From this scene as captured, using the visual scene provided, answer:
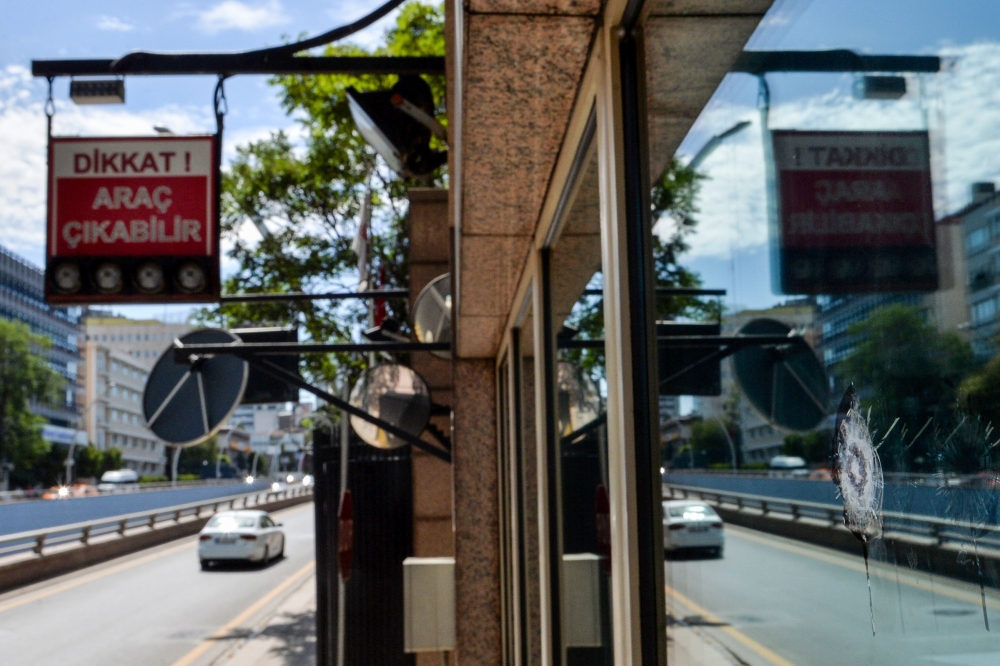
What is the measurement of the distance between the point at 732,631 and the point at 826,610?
1.00 feet

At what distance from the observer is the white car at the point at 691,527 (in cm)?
113

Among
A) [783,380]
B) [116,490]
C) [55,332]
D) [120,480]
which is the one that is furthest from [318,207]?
[120,480]

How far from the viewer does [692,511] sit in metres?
1.27

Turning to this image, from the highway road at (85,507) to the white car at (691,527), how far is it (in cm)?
740

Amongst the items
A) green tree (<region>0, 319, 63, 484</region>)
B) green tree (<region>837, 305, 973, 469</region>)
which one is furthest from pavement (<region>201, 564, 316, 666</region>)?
green tree (<region>0, 319, 63, 484</region>)

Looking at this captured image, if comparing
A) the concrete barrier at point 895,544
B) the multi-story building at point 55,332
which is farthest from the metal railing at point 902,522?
the multi-story building at point 55,332

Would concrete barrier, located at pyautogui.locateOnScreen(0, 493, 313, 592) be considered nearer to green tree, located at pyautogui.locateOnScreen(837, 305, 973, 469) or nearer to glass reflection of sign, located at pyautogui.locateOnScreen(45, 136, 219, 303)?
glass reflection of sign, located at pyautogui.locateOnScreen(45, 136, 219, 303)

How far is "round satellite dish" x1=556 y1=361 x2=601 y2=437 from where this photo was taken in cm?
226

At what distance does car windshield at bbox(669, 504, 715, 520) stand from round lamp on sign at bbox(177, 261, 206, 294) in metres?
4.24

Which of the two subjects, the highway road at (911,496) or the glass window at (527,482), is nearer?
the highway road at (911,496)

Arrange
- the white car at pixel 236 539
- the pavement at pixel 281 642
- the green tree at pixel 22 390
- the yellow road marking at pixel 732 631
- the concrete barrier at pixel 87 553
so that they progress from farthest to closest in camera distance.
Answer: the green tree at pixel 22 390 → the white car at pixel 236 539 → the concrete barrier at pixel 87 553 → the pavement at pixel 281 642 → the yellow road marking at pixel 732 631

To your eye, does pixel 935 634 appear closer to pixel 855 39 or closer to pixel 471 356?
pixel 855 39

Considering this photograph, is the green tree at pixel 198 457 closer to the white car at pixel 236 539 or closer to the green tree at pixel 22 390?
the green tree at pixel 22 390

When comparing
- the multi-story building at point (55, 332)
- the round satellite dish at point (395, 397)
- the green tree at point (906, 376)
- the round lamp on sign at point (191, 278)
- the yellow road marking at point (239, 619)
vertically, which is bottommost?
the yellow road marking at point (239, 619)
